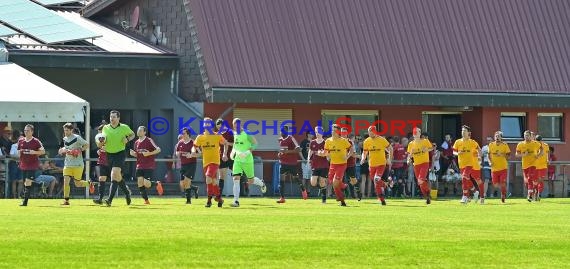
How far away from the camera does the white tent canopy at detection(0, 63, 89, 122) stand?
38250 mm

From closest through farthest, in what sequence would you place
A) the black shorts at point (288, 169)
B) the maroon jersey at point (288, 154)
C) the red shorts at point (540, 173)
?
1. the maroon jersey at point (288, 154)
2. the black shorts at point (288, 169)
3. the red shorts at point (540, 173)

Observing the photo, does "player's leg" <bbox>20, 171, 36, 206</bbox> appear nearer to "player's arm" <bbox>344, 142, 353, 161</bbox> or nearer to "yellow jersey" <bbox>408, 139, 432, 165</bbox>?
"player's arm" <bbox>344, 142, 353, 161</bbox>

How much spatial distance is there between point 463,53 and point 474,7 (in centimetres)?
177

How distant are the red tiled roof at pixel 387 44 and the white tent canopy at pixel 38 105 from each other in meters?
6.37

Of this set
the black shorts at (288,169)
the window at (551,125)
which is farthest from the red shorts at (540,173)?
the window at (551,125)

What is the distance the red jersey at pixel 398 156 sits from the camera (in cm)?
4344

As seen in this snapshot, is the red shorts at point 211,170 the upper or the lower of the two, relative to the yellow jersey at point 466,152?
lower

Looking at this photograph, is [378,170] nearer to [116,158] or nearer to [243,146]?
[243,146]

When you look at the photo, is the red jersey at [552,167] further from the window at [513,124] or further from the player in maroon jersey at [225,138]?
the player in maroon jersey at [225,138]

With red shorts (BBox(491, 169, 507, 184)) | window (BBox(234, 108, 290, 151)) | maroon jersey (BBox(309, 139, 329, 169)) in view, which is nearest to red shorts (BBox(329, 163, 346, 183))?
maroon jersey (BBox(309, 139, 329, 169))

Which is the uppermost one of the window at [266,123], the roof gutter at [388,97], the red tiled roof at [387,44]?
the red tiled roof at [387,44]

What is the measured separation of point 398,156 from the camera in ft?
143

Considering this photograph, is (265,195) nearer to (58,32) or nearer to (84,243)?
(58,32)

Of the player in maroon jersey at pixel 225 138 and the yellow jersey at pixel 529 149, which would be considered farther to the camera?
the yellow jersey at pixel 529 149
